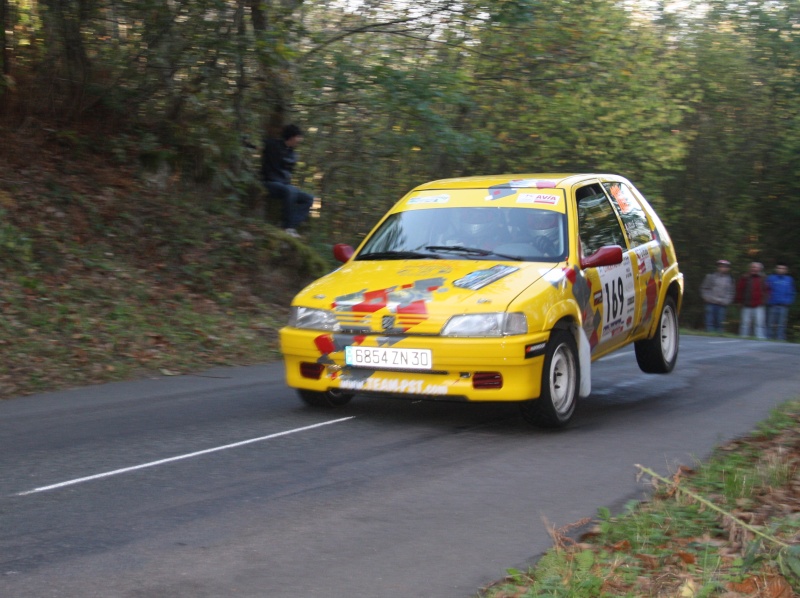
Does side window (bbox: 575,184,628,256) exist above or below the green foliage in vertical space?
below

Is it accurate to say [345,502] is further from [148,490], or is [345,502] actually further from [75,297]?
[75,297]

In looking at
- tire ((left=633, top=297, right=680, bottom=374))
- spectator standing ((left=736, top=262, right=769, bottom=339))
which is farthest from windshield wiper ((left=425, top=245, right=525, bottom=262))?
spectator standing ((left=736, top=262, right=769, bottom=339))

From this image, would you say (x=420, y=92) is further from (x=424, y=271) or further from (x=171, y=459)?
(x=171, y=459)

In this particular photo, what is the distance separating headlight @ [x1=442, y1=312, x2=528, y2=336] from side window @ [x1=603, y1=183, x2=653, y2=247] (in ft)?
9.15

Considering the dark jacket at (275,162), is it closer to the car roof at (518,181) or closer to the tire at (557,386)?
the car roof at (518,181)

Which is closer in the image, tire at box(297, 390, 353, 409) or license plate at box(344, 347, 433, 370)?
license plate at box(344, 347, 433, 370)

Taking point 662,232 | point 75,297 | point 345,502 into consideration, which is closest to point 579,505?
point 345,502

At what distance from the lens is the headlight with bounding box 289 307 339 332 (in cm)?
760

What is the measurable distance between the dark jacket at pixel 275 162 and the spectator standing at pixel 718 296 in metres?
12.0

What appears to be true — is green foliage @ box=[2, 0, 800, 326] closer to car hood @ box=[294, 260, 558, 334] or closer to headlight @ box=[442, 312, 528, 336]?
car hood @ box=[294, 260, 558, 334]

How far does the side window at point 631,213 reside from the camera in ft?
31.5

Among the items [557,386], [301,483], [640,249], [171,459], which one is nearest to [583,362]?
[557,386]

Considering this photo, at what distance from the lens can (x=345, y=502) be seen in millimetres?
5480

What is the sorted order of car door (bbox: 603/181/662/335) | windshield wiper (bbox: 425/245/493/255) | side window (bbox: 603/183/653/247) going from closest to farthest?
windshield wiper (bbox: 425/245/493/255)
car door (bbox: 603/181/662/335)
side window (bbox: 603/183/653/247)
